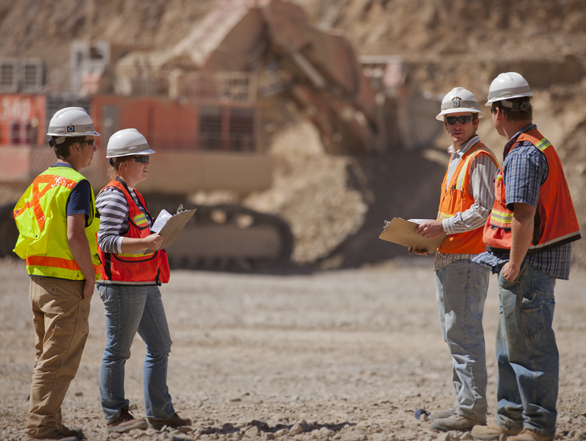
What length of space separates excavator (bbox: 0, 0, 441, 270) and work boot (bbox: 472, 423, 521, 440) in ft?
34.8

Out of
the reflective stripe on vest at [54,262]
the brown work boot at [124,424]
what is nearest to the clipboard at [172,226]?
the reflective stripe on vest at [54,262]

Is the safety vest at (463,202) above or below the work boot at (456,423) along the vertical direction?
above

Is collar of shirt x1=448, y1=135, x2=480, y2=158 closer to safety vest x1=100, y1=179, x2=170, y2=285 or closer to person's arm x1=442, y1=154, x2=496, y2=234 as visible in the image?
person's arm x1=442, y1=154, x2=496, y2=234

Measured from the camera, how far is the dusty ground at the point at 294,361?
15.1 feet

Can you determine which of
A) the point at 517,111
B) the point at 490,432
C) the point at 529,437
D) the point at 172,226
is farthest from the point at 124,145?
the point at 529,437

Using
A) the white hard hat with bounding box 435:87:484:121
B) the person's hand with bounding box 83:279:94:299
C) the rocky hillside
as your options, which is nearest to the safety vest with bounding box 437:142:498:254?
the white hard hat with bounding box 435:87:484:121

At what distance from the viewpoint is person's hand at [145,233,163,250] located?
400 cm

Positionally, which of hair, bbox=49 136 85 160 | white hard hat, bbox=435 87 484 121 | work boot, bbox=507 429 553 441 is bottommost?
work boot, bbox=507 429 553 441

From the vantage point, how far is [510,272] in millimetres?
3695

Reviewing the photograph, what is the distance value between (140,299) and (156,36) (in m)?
34.9

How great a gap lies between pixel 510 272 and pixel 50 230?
8.17 feet

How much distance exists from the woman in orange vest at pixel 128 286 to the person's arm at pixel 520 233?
76.4 inches

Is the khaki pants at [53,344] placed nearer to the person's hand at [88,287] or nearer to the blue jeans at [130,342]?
the person's hand at [88,287]

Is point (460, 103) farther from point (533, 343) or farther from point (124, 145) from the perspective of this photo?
point (124, 145)
